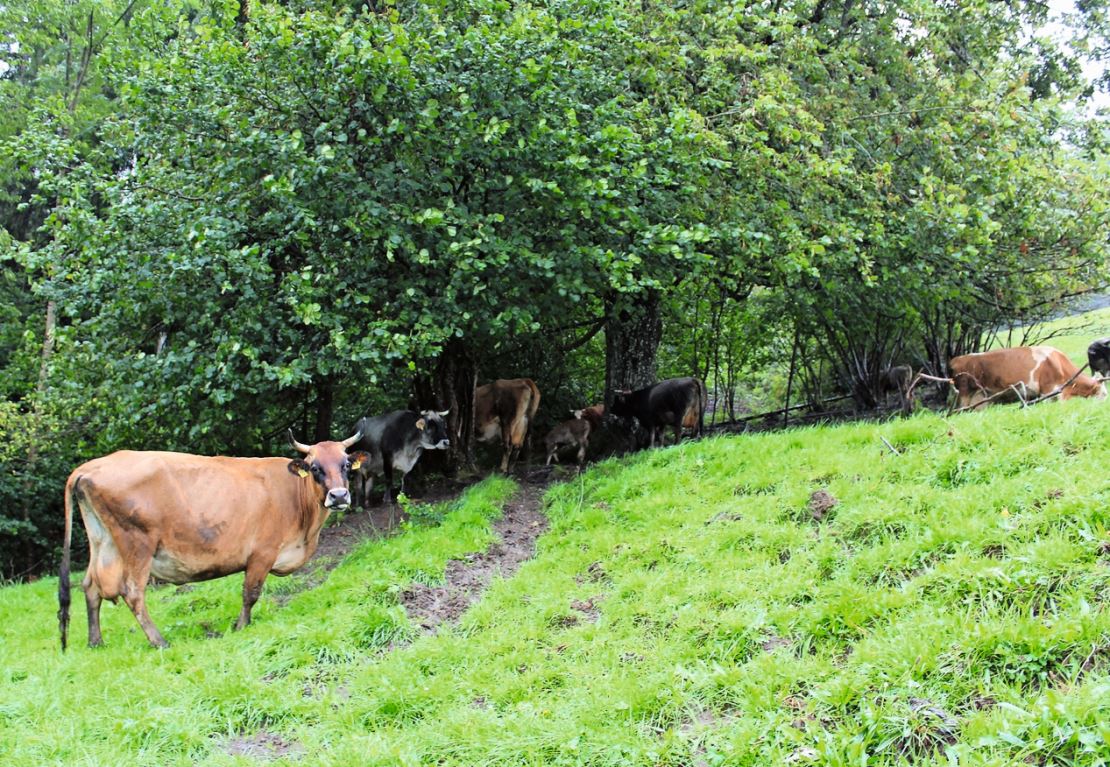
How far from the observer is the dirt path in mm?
7711

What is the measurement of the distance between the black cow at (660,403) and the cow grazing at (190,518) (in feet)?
23.6

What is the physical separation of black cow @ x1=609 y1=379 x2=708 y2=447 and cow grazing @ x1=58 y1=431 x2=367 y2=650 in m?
7.18

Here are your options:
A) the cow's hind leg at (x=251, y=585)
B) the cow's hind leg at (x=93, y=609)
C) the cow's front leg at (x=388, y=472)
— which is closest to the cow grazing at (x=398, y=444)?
the cow's front leg at (x=388, y=472)

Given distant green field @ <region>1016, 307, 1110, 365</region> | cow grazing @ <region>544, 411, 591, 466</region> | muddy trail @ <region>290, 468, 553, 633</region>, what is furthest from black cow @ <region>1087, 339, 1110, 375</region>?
muddy trail @ <region>290, 468, 553, 633</region>

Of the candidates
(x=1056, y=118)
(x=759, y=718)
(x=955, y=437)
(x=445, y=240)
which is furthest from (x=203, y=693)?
(x=1056, y=118)

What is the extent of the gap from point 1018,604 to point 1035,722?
3.94 ft

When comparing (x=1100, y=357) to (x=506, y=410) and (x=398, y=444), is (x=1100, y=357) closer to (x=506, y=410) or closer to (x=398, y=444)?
(x=506, y=410)

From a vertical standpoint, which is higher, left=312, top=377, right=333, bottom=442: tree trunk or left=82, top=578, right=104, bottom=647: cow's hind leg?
left=312, top=377, right=333, bottom=442: tree trunk

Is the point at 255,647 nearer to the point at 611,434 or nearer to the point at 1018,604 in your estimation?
the point at 1018,604

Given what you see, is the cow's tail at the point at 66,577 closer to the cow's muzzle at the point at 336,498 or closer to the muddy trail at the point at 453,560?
the muddy trail at the point at 453,560

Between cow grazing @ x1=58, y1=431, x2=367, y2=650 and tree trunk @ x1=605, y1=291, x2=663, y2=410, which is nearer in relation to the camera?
cow grazing @ x1=58, y1=431, x2=367, y2=650

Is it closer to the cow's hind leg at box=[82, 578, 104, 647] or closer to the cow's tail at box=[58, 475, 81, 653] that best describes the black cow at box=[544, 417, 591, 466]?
the cow's hind leg at box=[82, 578, 104, 647]

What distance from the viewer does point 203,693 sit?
19.8 ft

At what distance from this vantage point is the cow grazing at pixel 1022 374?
1206 cm
